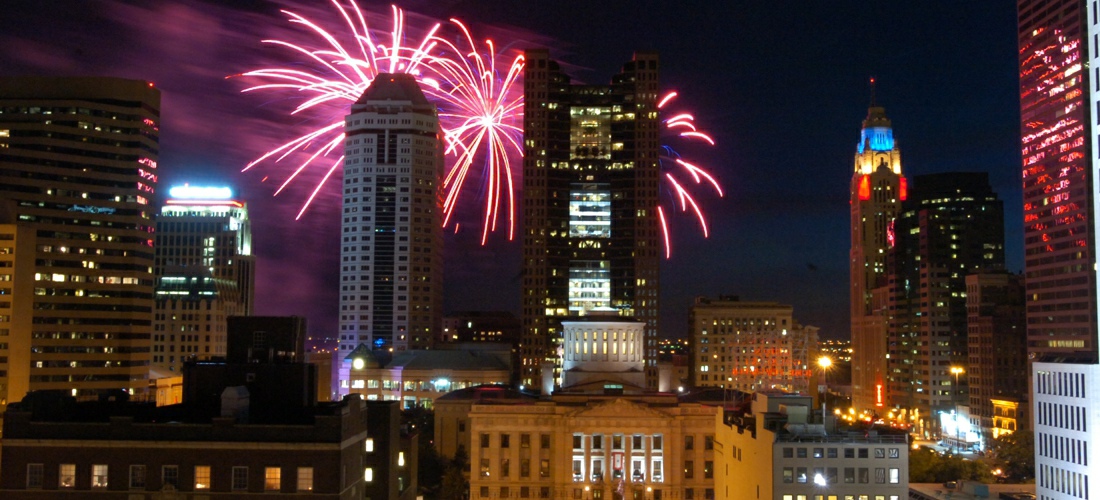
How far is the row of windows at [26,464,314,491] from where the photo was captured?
203ft

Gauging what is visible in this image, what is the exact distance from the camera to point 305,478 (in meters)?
62.2

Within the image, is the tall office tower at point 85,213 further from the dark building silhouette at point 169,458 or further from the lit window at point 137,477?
the lit window at point 137,477

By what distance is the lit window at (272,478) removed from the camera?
6197 cm

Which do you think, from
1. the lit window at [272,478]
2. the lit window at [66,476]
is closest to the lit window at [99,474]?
Answer: the lit window at [66,476]

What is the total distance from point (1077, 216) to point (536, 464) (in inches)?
4336

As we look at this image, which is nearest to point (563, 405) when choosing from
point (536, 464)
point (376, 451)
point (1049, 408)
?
point (536, 464)

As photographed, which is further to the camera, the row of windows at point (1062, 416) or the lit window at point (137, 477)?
the row of windows at point (1062, 416)

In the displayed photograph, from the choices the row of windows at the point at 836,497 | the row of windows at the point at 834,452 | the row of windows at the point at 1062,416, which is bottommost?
the row of windows at the point at 836,497

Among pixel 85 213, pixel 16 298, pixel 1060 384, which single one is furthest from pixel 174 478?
pixel 85 213

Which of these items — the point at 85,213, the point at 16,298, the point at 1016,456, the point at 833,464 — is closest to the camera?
the point at 833,464

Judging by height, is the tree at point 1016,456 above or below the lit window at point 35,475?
below

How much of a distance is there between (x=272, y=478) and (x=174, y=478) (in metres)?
5.49

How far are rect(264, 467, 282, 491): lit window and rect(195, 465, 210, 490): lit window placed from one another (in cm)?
328

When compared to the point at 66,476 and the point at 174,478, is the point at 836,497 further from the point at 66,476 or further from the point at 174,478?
the point at 66,476
